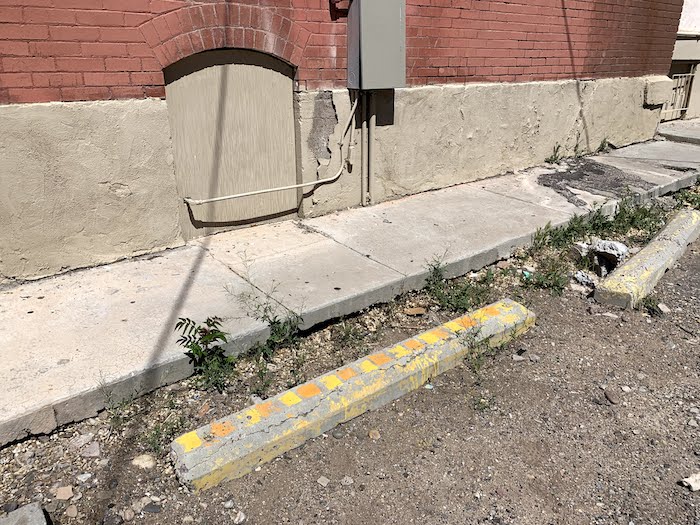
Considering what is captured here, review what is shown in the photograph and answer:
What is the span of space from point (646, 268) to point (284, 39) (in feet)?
10.9

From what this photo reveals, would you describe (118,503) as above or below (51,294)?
below

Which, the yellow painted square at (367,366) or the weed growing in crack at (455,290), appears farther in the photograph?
the weed growing in crack at (455,290)

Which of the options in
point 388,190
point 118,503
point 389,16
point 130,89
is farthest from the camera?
point 388,190

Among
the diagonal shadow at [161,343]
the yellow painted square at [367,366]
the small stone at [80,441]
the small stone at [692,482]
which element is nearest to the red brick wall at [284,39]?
the diagonal shadow at [161,343]

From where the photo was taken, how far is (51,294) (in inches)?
140

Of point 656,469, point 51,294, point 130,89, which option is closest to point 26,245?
point 51,294

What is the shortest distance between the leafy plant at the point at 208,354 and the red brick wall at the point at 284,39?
186 cm

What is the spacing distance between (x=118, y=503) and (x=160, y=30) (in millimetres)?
3077

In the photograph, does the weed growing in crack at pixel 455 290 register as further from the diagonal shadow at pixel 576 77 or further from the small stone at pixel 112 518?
the diagonal shadow at pixel 576 77

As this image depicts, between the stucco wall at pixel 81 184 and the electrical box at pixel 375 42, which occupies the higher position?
the electrical box at pixel 375 42

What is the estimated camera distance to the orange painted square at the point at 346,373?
9.45 feet

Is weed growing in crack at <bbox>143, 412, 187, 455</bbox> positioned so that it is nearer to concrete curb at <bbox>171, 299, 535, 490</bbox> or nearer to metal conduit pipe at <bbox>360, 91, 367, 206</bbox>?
concrete curb at <bbox>171, 299, 535, 490</bbox>

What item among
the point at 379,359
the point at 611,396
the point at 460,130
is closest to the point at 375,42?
the point at 460,130

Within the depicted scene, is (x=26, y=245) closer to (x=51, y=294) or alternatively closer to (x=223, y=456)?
(x=51, y=294)
